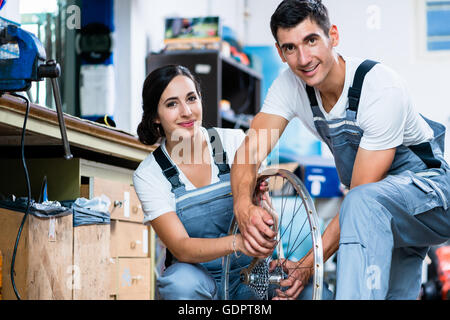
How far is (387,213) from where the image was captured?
1.25 meters

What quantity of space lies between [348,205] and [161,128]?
907 millimetres

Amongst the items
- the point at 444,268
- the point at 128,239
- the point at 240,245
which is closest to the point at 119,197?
the point at 128,239

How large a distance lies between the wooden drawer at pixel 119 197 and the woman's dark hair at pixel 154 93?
0.34 m

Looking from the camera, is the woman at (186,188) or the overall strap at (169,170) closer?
the woman at (186,188)

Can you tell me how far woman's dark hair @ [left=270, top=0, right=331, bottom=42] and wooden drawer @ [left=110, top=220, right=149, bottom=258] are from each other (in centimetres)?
119

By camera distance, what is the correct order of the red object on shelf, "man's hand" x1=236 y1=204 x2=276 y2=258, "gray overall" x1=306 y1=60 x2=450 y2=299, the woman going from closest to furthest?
"gray overall" x1=306 y1=60 x2=450 y2=299 < "man's hand" x1=236 y1=204 x2=276 y2=258 < the woman < the red object on shelf

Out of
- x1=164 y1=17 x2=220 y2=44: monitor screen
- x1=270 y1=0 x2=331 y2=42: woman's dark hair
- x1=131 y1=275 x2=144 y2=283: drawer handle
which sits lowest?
x1=131 y1=275 x2=144 y2=283: drawer handle

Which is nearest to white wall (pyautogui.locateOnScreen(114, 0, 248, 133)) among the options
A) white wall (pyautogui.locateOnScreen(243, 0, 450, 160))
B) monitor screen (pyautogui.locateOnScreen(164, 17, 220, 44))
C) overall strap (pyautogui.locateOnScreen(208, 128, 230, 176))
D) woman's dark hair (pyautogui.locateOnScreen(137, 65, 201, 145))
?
monitor screen (pyautogui.locateOnScreen(164, 17, 220, 44))

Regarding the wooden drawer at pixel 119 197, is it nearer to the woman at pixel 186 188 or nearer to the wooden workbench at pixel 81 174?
the wooden workbench at pixel 81 174

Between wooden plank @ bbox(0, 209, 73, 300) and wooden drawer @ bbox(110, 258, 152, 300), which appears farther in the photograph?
wooden drawer @ bbox(110, 258, 152, 300)

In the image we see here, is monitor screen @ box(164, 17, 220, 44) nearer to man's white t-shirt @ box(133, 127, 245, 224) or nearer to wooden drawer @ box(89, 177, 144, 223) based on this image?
wooden drawer @ box(89, 177, 144, 223)

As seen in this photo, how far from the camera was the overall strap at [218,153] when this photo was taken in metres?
1.82

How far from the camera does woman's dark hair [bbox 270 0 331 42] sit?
1.49 m

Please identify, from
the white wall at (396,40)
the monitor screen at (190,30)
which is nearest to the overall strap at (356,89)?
the monitor screen at (190,30)
